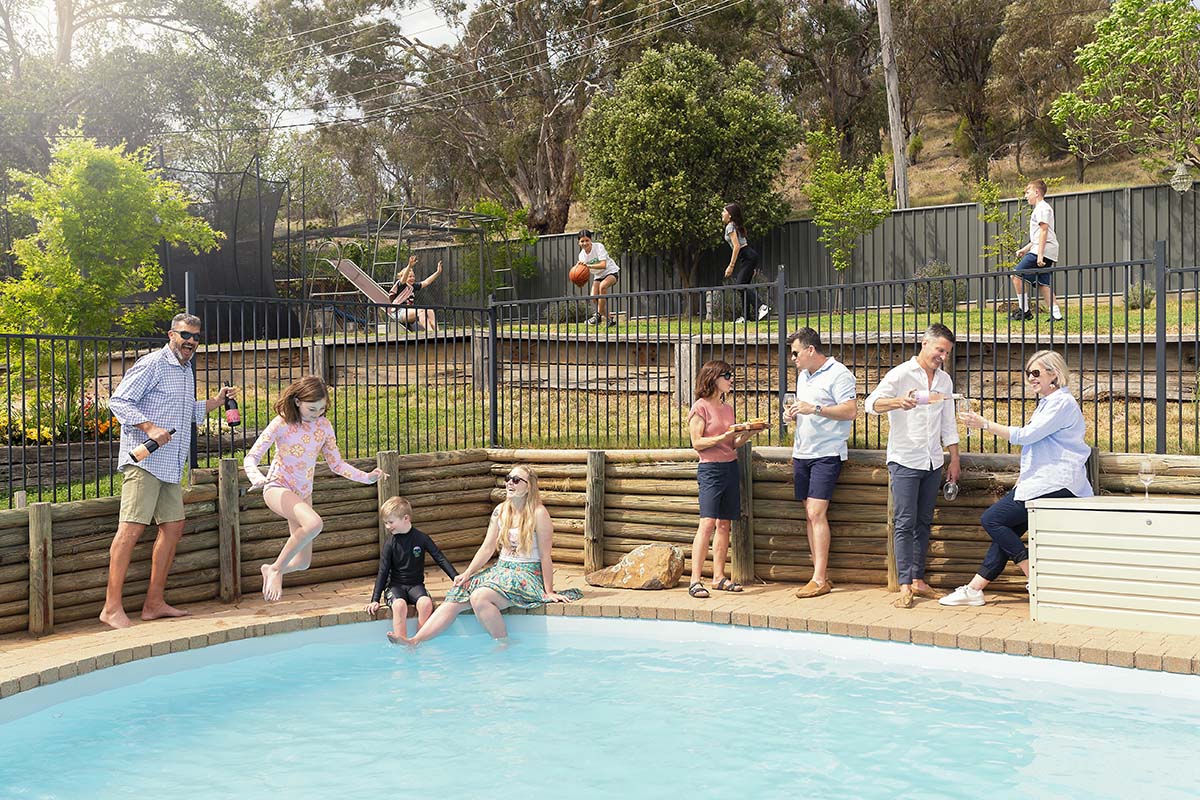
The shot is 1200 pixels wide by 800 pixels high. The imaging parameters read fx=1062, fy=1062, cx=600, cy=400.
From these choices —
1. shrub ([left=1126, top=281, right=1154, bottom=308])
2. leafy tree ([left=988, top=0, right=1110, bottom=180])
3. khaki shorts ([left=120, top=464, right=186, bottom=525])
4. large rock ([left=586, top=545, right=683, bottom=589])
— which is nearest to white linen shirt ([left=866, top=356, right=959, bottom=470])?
large rock ([left=586, top=545, right=683, bottom=589])

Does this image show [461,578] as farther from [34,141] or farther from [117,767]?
[34,141]

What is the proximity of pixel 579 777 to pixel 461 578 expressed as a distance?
2509 millimetres

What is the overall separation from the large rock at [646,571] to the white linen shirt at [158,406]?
3121mm

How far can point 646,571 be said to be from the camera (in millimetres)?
8000

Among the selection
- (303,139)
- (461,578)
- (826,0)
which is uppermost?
(826,0)

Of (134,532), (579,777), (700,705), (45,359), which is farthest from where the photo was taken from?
(45,359)

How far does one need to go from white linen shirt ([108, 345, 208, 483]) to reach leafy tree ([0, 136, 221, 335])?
3.53 m

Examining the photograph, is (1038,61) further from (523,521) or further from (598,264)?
(523,521)

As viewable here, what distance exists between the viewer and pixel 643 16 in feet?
95.5

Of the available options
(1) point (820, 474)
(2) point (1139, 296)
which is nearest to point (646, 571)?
(1) point (820, 474)

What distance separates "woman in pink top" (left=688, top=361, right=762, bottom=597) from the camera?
7648 millimetres

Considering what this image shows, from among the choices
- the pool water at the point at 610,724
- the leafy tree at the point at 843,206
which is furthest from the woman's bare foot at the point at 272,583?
the leafy tree at the point at 843,206

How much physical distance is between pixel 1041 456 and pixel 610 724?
3.23 m

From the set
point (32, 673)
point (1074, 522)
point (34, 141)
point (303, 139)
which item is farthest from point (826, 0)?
point (32, 673)
